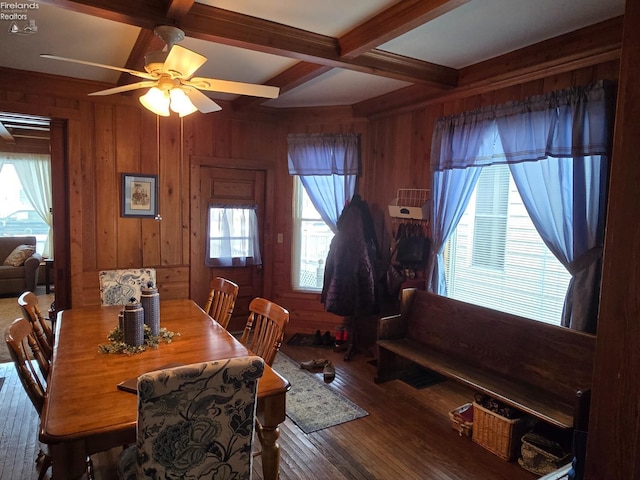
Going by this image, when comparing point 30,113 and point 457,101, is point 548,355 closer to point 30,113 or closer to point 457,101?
point 457,101

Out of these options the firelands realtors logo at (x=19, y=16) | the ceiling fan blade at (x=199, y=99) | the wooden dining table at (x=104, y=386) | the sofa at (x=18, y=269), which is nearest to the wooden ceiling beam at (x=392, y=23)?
the ceiling fan blade at (x=199, y=99)

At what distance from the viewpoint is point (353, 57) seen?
8.93 ft

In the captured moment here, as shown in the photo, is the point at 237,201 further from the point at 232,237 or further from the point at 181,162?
the point at 181,162

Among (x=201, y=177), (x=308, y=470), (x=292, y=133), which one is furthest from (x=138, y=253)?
(x=308, y=470)

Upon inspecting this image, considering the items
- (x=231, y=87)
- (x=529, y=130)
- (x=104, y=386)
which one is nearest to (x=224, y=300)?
(x=104, y=386)

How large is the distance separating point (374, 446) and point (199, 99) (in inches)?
93.2

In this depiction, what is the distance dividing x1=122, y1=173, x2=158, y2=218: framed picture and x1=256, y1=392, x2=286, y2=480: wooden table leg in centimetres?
280

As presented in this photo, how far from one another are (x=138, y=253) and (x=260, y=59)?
2.20 meters

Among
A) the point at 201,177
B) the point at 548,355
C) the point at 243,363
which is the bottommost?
the point at 548,355

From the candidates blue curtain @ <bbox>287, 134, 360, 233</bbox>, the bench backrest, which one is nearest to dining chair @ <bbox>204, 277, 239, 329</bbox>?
the bench backrest

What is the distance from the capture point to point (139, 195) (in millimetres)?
4008

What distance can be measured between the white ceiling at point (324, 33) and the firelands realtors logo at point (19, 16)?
19mm

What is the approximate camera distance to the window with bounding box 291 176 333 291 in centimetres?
476

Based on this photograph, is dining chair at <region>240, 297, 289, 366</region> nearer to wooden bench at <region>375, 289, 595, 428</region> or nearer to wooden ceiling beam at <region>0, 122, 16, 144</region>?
wooden bench at <region>375, 289, 595, 428</region>
